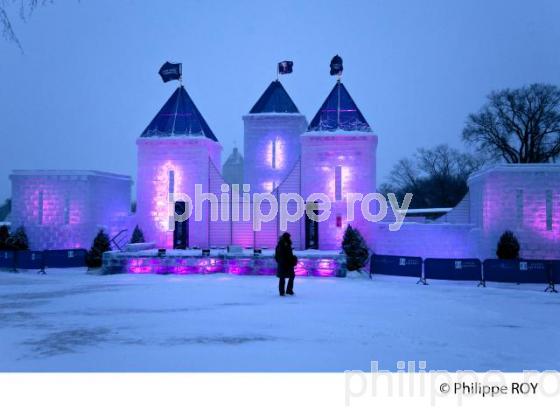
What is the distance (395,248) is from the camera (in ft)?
83.6

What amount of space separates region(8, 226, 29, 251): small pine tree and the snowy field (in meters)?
11.4

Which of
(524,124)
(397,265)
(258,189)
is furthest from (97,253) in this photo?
(524,124)

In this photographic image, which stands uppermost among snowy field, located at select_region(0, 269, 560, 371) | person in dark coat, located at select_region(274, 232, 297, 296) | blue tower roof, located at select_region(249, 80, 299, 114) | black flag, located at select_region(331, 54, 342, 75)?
black flag, located at select_region(331, 54, 342, 75)

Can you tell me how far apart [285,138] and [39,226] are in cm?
A: 1467

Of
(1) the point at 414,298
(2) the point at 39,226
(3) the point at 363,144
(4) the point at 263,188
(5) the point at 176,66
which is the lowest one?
(1) the point at 414,298

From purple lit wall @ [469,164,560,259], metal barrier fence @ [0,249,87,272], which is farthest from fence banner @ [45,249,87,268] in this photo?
purple lit wall @ [469,164,560,259]

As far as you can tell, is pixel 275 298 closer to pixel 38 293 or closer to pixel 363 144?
pixel 38 293

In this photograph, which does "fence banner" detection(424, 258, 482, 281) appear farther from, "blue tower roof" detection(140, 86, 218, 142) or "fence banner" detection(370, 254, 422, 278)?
"blue tower roof" detection(140, 86, 218, 142)

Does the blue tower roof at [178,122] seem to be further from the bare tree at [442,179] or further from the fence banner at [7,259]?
the bare tree at [442,179]

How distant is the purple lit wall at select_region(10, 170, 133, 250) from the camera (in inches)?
1073

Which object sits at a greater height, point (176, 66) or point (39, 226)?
point (176, 66)

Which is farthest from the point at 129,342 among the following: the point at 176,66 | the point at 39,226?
the point at 176,66

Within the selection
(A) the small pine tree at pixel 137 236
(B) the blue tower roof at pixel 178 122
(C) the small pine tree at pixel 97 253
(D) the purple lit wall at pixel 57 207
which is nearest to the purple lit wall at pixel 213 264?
(C) the small pine tree at pixel 97 253

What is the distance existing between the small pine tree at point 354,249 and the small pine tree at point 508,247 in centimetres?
585
